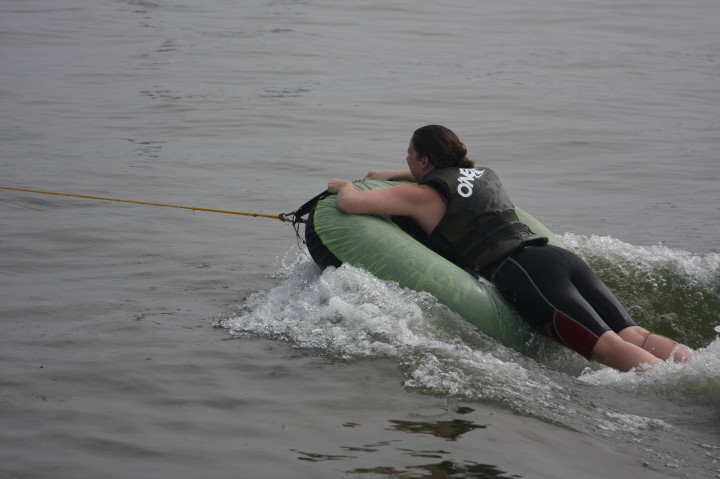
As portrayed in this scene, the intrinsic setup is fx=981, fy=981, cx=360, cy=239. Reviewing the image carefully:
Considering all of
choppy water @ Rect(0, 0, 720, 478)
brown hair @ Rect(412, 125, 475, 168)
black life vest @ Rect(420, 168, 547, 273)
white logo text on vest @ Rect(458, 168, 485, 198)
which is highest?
brown hair @ Rect(412, 125, 475, 168)

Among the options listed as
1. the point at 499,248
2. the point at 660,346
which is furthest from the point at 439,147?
the point at 660,346

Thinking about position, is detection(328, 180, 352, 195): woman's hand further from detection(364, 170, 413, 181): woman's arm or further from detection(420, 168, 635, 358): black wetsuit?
detection(420, 168, 635, 358): black wetsuit

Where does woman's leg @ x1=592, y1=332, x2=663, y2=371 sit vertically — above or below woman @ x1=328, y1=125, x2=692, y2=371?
below

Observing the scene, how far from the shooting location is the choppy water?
408cm

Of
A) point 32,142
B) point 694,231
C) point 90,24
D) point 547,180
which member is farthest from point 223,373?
point 90,24

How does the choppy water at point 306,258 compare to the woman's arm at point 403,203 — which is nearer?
the choppy water at point 306,258

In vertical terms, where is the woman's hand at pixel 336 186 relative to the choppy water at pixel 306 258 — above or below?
above

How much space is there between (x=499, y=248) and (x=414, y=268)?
1.66 ft

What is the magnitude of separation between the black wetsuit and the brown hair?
6 centimetres

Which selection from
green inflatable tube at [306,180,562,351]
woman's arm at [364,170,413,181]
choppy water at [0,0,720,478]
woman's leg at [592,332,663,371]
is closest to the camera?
choppy water at [0,0,720,478]

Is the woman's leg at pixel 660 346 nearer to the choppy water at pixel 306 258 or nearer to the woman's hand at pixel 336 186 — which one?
the choppy water at pixel 306 258

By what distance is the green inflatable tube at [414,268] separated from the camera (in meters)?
5.34

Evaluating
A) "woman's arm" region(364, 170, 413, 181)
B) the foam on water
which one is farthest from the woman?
"woman's arm" region(364, 170, 413, 181)

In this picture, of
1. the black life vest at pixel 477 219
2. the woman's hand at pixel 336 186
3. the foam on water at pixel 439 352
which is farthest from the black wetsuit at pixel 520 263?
the woman's hand at pixel 336 186
